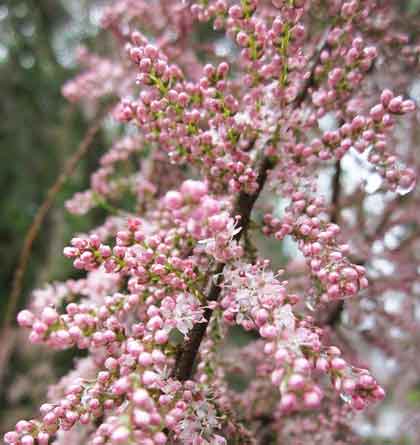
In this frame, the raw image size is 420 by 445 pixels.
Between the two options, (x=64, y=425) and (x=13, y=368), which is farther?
(x=13, y=368)

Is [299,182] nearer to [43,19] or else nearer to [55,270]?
[55,270]

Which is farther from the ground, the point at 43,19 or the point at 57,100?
the point at 43,19

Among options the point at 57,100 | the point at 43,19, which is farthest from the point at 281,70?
the point at 43,19

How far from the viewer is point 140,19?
1.47 meters

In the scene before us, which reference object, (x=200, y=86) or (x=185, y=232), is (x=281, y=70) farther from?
(x=185, y=232)

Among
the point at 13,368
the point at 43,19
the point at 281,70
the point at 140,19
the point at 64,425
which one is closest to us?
the point at 64,425

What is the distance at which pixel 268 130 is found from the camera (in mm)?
774

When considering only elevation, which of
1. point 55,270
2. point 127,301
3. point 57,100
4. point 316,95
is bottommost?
point 127,301

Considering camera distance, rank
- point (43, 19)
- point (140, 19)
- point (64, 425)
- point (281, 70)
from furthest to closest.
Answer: point (43, 19) → point (140, 19) → point (281, 70) → point (64, 425)

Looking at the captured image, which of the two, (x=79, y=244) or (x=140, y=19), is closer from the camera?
(x=79, y=244)

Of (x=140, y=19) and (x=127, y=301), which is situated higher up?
(x=140, y=19)

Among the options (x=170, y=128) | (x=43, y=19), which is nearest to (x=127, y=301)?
(x=170, y=128)

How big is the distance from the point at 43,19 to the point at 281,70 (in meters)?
4.23

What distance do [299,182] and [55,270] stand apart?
2.36m
